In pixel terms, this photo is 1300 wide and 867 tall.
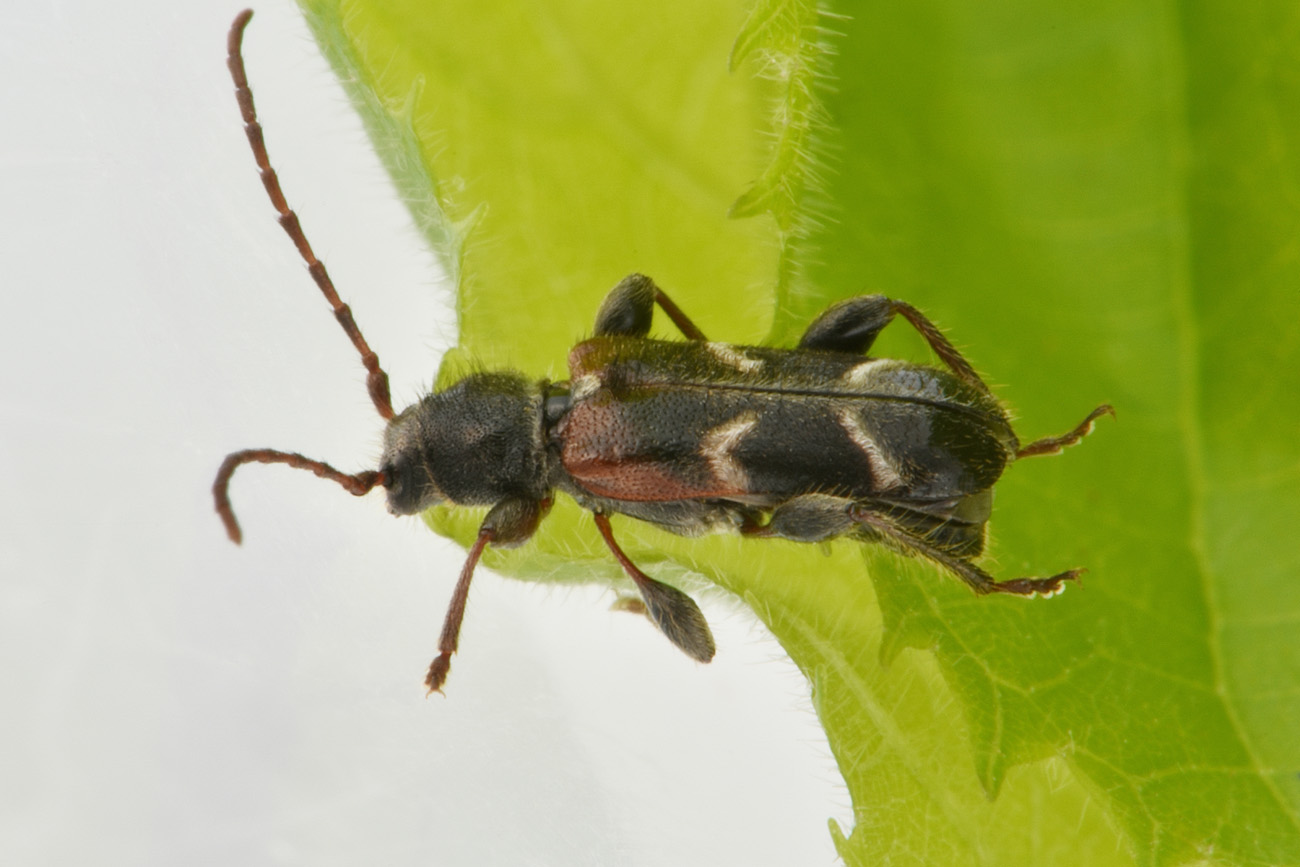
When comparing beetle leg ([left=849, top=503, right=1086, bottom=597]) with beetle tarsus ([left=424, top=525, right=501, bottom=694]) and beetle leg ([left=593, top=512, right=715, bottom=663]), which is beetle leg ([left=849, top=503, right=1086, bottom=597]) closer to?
beetle leg ([left=593, top=512, right=715, bottom=663])

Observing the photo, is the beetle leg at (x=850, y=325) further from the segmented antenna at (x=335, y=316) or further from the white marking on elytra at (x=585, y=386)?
the segmented antenna at (x=335, y=316)

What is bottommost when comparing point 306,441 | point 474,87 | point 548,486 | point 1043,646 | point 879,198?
point 1043,646

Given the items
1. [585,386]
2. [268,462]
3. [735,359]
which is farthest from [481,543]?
[735,359]

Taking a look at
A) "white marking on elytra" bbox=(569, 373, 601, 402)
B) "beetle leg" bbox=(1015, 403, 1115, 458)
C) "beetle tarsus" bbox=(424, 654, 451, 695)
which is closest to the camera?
"beetle leg" bbox=(1015, 403, 1115, 458)

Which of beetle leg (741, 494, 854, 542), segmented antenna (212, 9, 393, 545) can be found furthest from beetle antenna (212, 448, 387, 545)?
beetle leg (741, 494, 854, 542)

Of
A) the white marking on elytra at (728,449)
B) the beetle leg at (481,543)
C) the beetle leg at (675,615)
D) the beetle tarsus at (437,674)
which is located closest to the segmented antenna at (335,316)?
the beetle leg at (481,543)

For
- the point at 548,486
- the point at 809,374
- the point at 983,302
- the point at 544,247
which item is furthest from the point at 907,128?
the point at 548,486

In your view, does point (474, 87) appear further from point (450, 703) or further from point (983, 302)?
point (450, 703)
